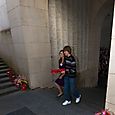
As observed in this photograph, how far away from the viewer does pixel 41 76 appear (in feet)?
16.8

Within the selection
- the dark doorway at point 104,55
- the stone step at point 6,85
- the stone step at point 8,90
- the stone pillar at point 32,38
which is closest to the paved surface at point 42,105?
the stone step at point 8,90

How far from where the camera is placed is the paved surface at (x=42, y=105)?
3.53 metres

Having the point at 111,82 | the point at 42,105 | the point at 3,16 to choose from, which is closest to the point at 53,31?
the point at 3,16

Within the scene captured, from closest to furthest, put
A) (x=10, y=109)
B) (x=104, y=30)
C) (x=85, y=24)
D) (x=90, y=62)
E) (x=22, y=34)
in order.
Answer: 1. (x=10, y=109)
2. (x=22, y=34)
3. (x=85, y=24)
4. (x=90, y=62)
5. (x=104, y=30)

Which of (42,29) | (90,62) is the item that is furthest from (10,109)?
(90,62)

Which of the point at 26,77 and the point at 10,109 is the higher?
the point at 26,77

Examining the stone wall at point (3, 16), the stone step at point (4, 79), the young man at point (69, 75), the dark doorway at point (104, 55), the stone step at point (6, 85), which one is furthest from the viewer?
the dark doorway at point (104, 55)

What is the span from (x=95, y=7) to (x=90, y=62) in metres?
2.31

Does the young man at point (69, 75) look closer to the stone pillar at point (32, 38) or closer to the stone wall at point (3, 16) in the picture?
the stone pillar at point (32, 38)

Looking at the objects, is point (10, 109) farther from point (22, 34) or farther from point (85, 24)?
point (85, 24)

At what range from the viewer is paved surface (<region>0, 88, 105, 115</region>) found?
3533 mm

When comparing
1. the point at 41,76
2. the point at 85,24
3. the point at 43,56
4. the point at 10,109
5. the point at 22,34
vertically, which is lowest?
the point at 10,109

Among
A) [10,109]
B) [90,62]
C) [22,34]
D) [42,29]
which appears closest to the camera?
[10,109]

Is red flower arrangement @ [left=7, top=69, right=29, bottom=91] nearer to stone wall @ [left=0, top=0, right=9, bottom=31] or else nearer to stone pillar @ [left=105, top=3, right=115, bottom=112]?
stone wall @ [left=0, top=0, right=9, bottom=31]
